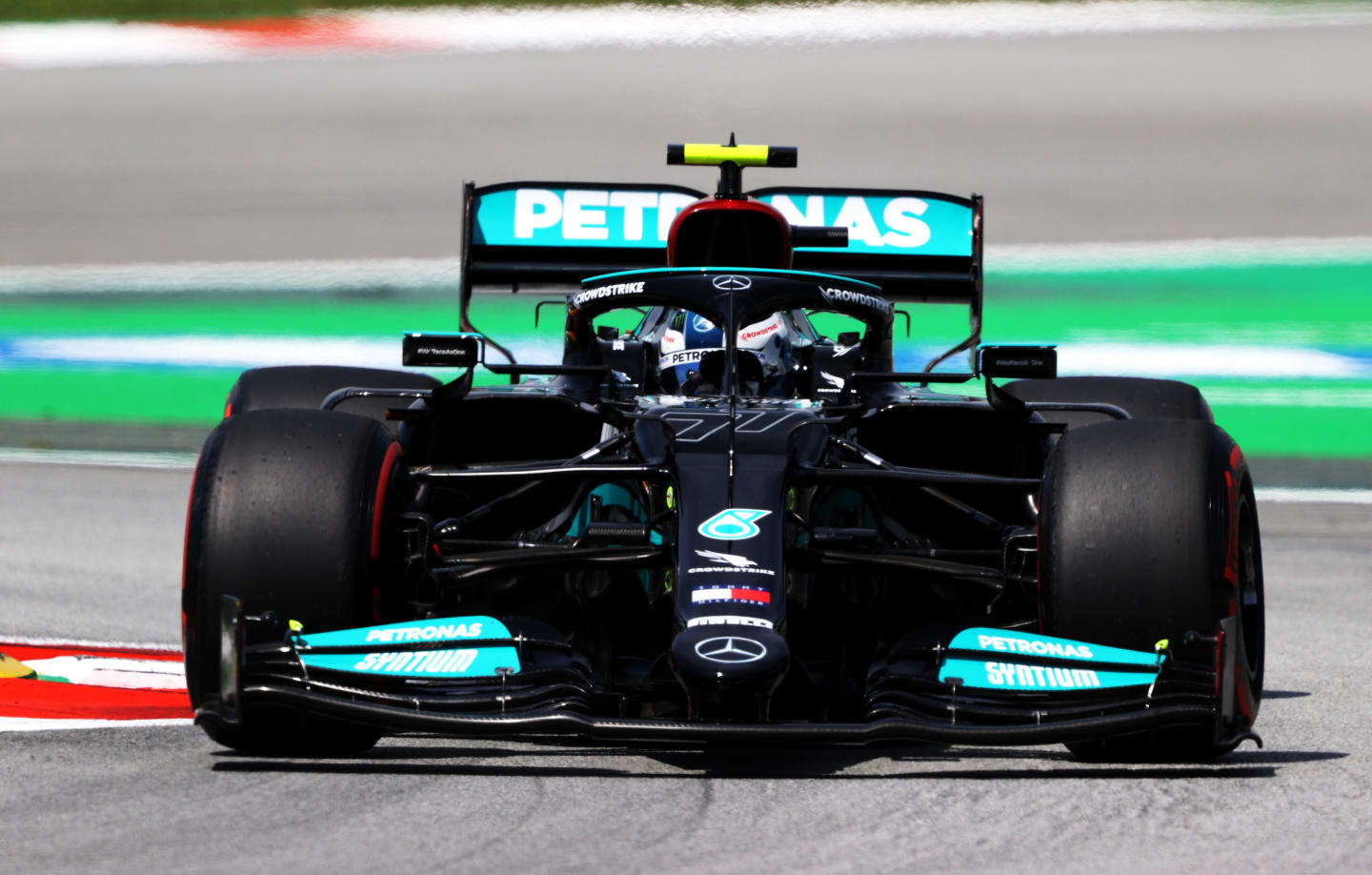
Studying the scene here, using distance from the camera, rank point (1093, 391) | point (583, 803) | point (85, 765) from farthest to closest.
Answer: point (1093, 391) < point (85, 765) < point (583, 803)

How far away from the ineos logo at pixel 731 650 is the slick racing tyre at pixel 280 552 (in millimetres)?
911

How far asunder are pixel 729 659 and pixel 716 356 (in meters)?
2.28

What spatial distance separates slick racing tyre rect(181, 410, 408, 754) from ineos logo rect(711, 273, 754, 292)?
1.88 m

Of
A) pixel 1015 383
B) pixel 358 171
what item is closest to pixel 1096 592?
pixel 1015 383


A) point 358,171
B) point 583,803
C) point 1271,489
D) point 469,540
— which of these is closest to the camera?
point 583,803

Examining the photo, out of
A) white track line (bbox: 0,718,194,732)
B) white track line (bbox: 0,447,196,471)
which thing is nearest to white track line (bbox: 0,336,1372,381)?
white track line (bbox: 0,447,196,471)

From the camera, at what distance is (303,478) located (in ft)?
16.7

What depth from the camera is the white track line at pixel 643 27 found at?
18.5 metres

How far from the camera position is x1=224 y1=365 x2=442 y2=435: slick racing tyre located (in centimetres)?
774

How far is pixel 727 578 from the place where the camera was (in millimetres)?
5102

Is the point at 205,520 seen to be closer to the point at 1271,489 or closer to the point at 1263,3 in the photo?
the point at 1271,489

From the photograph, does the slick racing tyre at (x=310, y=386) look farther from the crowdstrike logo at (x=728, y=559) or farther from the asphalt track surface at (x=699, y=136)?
the asphalt track surface at (x=699, y=136)

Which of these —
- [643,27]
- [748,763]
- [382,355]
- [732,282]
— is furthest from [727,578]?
[643,27]

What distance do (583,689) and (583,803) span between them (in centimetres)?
49
